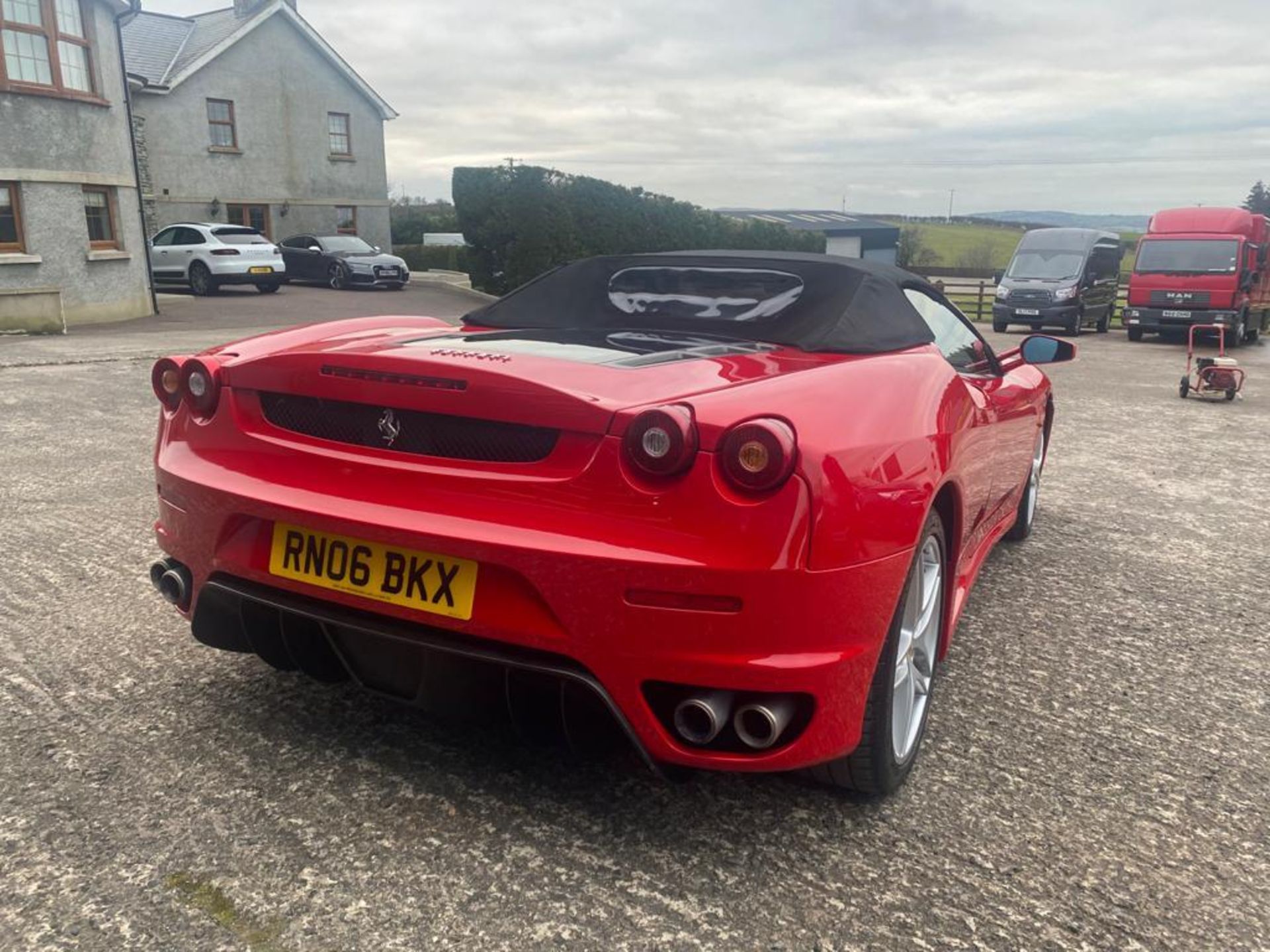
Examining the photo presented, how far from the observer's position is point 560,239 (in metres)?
22.8

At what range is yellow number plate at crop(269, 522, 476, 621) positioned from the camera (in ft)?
7.04

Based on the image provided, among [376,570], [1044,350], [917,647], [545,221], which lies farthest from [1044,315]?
[376,570]

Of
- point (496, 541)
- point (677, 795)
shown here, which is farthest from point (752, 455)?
point (677, 795)

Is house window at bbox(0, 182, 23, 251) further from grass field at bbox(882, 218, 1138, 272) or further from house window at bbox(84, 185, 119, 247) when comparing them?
grass field at bbox(882, 218, 1138, 272)

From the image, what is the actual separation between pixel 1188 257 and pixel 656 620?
20.9 meters

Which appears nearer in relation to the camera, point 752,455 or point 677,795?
point 752,455

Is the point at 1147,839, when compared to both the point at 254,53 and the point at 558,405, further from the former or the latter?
the point at 254,53

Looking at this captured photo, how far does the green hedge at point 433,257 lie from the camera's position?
31.2m

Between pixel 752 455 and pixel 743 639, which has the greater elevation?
pixel 752 455

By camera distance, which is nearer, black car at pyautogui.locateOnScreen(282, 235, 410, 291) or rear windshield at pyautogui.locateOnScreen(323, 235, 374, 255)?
black car at pyautogui.locateOnScreen(282, 235, 410, 291)

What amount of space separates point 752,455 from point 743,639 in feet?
1.17

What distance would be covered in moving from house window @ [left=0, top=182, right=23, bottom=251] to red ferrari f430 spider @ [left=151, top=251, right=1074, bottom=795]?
16000 mm

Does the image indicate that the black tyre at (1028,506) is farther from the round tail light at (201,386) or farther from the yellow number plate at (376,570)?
the round tail light at (201,386)

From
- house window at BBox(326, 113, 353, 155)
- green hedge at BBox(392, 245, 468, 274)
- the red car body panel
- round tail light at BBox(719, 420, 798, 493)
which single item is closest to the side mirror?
the red car body panel
